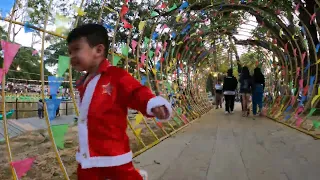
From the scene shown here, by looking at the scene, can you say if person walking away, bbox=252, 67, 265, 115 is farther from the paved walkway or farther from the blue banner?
the blue banner

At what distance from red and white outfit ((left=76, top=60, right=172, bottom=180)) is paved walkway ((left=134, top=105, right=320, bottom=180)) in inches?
50.8

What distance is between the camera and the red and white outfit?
1.54 metres

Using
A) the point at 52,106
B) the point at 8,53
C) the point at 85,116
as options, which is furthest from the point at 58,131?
the point at 85,116

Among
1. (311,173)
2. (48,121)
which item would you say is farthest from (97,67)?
(311,173)

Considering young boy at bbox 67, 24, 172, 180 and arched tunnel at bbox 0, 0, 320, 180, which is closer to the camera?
young boy at bbox 67, 24, 172, 180

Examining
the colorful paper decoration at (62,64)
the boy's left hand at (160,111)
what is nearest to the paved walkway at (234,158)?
the colorful paper decoration at (62,64)

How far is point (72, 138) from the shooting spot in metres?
5.68

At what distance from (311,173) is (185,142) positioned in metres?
2.14

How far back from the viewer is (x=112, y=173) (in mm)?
1577

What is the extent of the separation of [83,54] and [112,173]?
1.86 feet

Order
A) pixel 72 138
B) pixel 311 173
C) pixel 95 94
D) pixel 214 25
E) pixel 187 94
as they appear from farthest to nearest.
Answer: pixel 187 94 < pixel 214 25 < pixel 72 138 < pixel 311 173 < pixel 95 94

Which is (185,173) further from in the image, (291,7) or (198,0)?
(291,7)


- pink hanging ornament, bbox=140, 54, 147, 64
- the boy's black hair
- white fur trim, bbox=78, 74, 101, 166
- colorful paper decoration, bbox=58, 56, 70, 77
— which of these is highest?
pink hanging ornament, bbox=140, 54, 147, 64

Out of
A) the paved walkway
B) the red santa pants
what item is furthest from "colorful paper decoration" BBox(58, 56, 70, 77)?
the paved walkway
